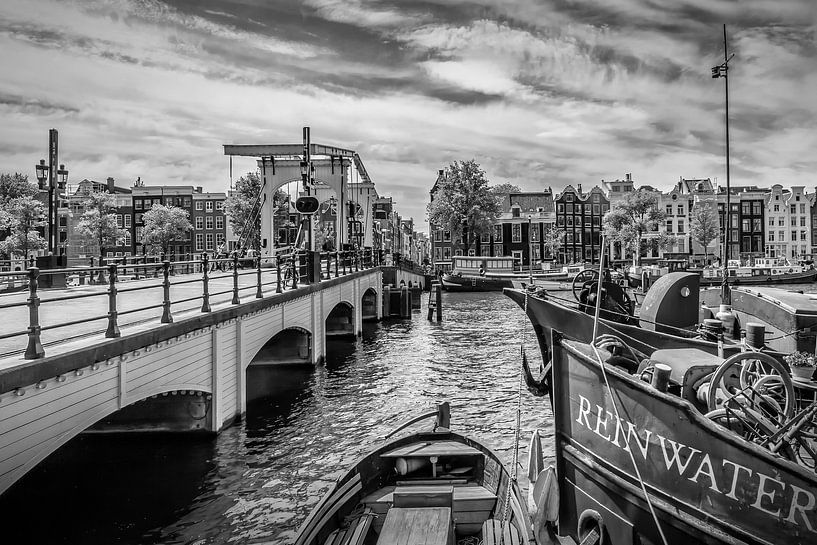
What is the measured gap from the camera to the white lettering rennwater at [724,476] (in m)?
5.06

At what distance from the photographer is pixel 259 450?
12016 millimetres

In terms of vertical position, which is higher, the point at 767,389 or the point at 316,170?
the point at 316,170

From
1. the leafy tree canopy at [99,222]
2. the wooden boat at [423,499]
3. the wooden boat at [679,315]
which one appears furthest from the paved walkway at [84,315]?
the leafy tree canopy at [99,222]

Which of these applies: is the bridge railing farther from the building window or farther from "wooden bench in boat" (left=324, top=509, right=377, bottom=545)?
the building window

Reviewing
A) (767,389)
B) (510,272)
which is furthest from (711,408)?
(510,272)

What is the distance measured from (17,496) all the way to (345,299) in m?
17.1

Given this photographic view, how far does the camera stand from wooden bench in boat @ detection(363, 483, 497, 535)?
296 inches

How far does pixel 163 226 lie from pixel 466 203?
36599mm

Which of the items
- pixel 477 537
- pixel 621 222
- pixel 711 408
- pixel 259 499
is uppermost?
pixel 621 222

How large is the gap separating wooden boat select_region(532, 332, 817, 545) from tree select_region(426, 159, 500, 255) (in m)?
64.2

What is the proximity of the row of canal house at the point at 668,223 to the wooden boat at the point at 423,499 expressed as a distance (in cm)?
7404


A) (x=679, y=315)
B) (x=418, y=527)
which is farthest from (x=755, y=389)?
(x=679, y=315)

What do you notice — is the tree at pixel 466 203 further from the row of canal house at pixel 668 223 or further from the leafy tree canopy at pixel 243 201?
the leafy tree canopy at pixel 243 201

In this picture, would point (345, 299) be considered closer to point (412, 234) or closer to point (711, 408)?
point (711, 408)
